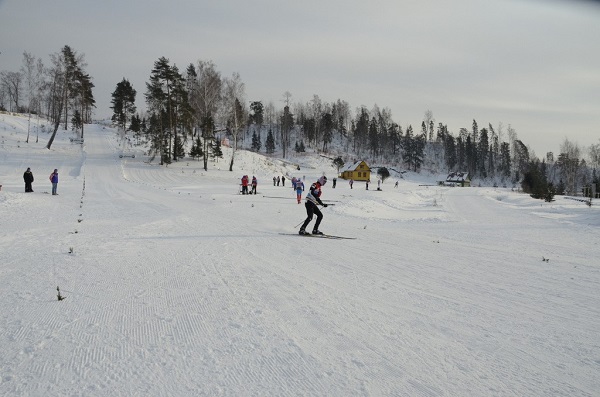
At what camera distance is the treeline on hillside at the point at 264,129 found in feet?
144

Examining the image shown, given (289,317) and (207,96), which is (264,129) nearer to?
(207,96)

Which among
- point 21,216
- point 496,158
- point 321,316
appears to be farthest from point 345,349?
point 496,158

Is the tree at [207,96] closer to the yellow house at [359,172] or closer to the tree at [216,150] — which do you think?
the tree at [216,150]

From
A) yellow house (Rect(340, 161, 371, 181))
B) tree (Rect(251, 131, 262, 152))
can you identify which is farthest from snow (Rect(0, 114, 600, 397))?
tree (Rect(251, 131, 262, 152))

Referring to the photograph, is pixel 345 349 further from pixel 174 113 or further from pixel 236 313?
pixel 174 113

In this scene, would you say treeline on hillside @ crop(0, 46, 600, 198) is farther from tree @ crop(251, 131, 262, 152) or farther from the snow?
the snow

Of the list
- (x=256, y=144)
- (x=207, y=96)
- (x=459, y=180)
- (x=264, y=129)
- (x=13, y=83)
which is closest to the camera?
(x=207, y=96)

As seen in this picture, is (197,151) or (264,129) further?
(264,129)

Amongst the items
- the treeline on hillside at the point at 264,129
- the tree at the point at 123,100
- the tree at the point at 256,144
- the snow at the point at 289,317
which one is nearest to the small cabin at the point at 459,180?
the treeline on hillside at the point at 264,129

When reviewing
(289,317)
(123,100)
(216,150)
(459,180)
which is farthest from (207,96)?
(459,180)

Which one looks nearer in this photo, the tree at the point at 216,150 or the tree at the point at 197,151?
the tree at the point at 197,151

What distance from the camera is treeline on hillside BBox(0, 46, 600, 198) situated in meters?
44.0

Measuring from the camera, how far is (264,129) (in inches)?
4673

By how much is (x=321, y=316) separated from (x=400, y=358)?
48.1 inches
